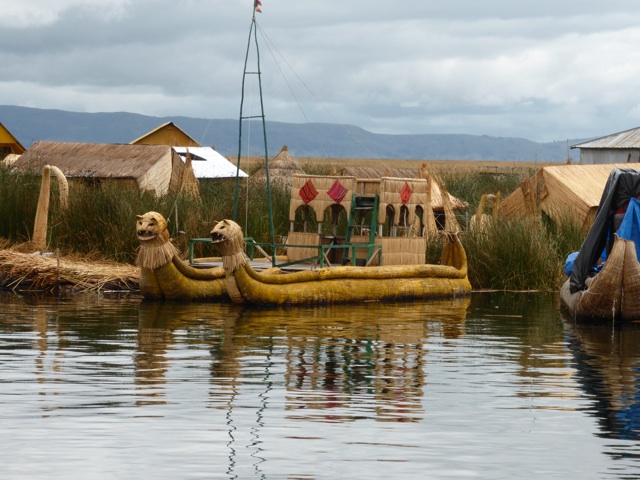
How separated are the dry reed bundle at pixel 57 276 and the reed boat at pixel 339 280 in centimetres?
346

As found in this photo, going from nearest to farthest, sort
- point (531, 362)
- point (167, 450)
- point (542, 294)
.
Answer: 1. point (167, 450)
2. point (531, 362)
3. point (542, 294)

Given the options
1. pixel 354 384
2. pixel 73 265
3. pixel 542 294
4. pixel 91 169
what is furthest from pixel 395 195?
pixel 91 169

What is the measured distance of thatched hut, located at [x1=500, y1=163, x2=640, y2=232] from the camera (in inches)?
1209

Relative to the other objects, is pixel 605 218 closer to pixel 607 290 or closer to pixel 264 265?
pixel 607 290

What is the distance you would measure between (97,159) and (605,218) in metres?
21.2

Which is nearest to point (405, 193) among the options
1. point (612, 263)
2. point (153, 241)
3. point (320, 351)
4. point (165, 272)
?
point (165, 272)

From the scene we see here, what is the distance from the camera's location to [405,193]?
76.1ft

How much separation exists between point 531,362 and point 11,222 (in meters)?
14.3

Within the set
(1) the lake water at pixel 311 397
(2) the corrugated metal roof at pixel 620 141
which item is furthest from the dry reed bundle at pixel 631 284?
(2) the corrugated metal roof at pixel 620 141

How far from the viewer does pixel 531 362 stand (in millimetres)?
14805

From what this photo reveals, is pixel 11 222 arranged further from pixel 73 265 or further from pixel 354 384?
pixel 354 384

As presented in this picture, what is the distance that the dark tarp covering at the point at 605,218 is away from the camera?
20.0m

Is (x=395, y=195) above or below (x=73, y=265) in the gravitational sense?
above

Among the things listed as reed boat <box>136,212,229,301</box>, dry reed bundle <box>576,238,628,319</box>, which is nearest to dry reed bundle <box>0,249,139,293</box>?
reed boat <box>136,212,229,301</box>
